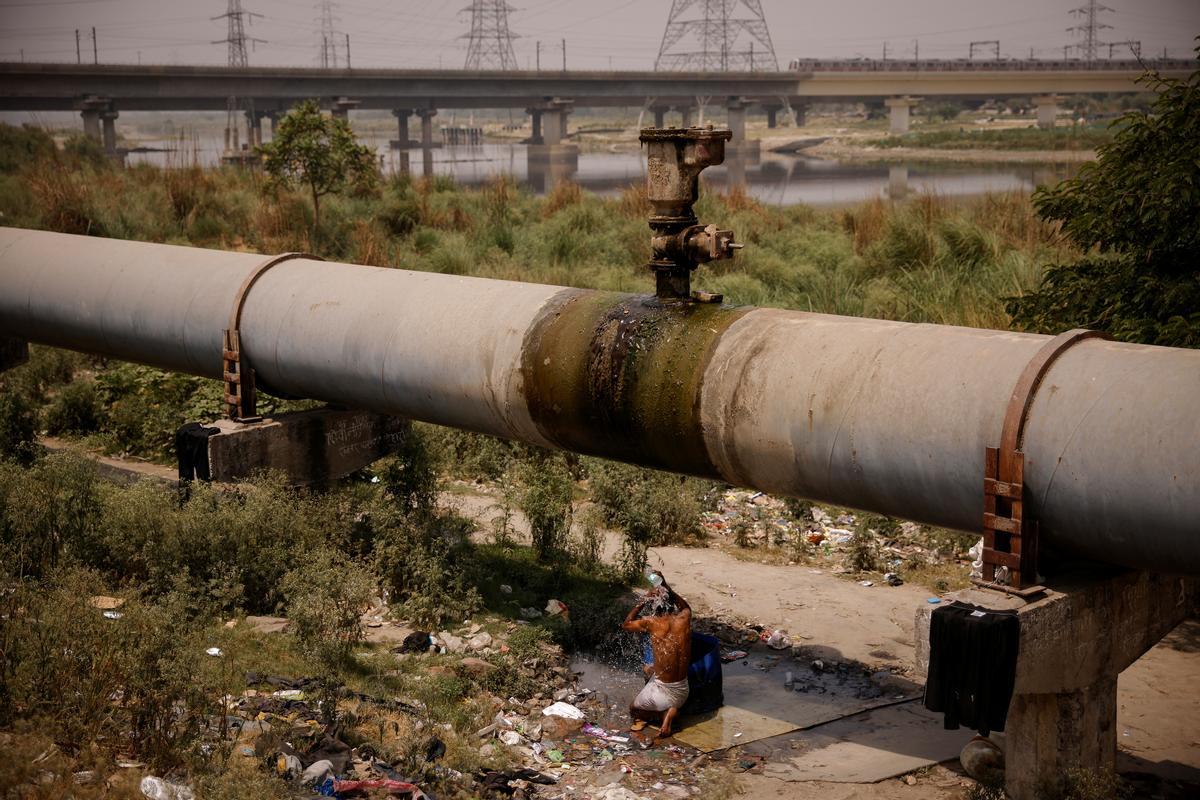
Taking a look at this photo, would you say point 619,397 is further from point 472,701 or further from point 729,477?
point 472,701

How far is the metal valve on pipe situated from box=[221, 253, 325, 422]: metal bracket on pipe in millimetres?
3017

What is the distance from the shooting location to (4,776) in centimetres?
425

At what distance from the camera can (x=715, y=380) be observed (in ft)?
19.2

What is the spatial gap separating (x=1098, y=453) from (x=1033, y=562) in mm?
592

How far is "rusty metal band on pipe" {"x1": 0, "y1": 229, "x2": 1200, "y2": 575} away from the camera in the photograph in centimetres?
466

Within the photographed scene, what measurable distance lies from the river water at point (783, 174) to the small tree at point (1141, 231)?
1901cm

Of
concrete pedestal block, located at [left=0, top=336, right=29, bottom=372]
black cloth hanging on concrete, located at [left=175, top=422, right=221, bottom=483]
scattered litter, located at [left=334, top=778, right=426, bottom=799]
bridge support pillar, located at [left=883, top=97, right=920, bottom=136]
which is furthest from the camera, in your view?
bridge support pillar, located at [left=883, top=97, right=920, bottom=136]

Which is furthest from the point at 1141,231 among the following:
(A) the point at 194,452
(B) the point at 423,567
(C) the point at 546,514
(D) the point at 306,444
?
(A) the point at 194,452

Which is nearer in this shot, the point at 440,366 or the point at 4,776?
the point at 4,776

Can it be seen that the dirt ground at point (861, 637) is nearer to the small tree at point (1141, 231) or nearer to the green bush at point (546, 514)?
the green bush at point (546, 514)

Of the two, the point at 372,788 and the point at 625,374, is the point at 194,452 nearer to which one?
the point at 625,374

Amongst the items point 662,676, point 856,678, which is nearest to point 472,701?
point 662,676

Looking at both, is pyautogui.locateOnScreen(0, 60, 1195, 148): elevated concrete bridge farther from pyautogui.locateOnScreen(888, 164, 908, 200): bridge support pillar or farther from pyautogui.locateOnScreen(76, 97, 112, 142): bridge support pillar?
pyautogui.locateOnScreen(888, 164, 908, 200): bridge support pillar

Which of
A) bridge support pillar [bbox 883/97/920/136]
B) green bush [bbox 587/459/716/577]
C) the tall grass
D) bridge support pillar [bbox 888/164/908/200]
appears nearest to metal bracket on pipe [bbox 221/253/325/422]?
green bush [bbox 587/459/716/577]
